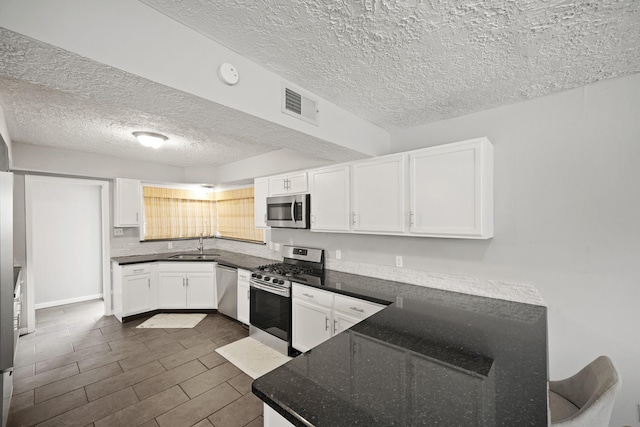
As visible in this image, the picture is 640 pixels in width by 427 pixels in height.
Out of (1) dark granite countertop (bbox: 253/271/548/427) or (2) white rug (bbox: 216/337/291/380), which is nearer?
(1) dark granite countertop (bbox: 253/271/548/427)

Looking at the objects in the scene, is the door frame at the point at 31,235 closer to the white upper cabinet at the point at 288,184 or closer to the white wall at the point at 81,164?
the white wall at the point at 81,164

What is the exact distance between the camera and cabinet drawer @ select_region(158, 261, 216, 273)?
4379 mm

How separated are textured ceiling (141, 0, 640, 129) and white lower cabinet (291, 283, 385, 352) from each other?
180 centimetres

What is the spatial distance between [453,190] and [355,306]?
1314mm

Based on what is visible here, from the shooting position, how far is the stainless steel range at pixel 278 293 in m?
3.07

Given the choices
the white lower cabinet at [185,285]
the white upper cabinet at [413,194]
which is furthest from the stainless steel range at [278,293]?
the white lower cabinet at [185,285]

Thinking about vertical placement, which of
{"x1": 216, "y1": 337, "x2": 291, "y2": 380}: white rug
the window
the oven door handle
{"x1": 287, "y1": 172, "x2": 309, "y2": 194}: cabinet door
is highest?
{"x1": 287, "y1": 172, "x2": 309, "y2": 194}: cabinet door

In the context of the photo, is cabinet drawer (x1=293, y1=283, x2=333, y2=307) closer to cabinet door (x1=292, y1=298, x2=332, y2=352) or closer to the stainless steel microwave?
cabinet door (x1=292, y1=298, x2=332, y2=352)

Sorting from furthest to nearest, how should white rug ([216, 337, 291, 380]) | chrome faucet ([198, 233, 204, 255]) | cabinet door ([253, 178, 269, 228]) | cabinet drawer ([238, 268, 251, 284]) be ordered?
chrome faucet ([198, 233, 204, 255])
cabinet door ([253, 178, 269, 228])
cabinet drawer ([238, 268, 251, 284])
white rug ([216, 337, 291, 380])

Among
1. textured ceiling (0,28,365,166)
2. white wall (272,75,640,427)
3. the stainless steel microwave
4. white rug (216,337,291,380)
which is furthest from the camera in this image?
the stainless steel microwave

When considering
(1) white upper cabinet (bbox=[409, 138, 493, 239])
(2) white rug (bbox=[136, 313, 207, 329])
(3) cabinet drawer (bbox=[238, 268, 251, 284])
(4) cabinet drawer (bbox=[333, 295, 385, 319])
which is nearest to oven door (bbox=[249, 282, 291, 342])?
(3) cabinet drawer (bbox=[238, 268, 251, 284])

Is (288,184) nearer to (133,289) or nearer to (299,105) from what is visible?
(299,105)

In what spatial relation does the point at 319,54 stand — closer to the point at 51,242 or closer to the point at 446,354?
the point at 446,354

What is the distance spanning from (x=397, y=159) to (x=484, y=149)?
70 centimetres
